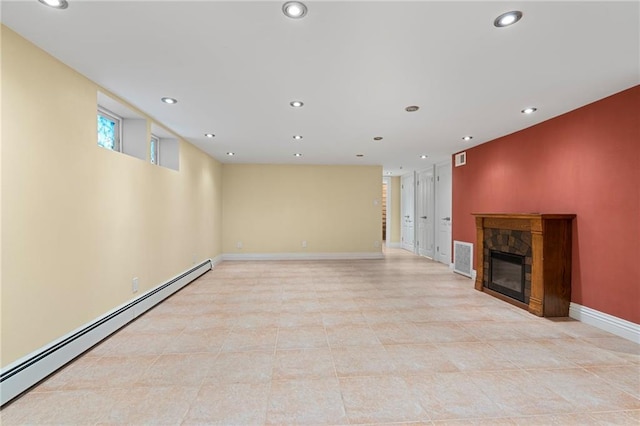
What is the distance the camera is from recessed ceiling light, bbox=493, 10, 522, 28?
5.59ft

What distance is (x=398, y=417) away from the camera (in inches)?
66.4

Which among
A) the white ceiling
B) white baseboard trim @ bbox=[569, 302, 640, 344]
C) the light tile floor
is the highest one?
the white ceiling

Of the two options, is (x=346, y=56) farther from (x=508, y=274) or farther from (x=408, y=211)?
(x=408, y=211)

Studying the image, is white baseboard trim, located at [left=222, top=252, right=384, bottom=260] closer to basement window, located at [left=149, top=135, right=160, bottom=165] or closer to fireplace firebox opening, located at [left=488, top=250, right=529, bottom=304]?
basement window, located at [left=149, top=135, right=160, bottom=165]

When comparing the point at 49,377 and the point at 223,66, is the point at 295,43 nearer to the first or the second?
the point at 223,66

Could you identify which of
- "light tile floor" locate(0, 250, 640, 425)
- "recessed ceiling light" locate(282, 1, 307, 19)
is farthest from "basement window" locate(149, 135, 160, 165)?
"recessed ceiling light" locate(282, 1, 307, 19)

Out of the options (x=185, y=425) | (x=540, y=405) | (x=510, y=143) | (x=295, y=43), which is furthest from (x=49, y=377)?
(x=510, y=143)

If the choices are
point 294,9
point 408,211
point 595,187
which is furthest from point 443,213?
point 294,9

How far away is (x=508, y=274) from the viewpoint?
394cm

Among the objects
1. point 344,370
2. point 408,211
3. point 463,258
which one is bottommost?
point 344,370

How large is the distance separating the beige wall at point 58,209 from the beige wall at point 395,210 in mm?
7464

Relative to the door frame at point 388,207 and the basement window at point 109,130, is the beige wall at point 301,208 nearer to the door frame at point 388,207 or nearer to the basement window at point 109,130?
the door frame at point 388,207

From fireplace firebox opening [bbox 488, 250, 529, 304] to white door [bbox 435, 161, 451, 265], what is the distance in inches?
88.3

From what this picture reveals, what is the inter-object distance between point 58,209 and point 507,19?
10.8ft
